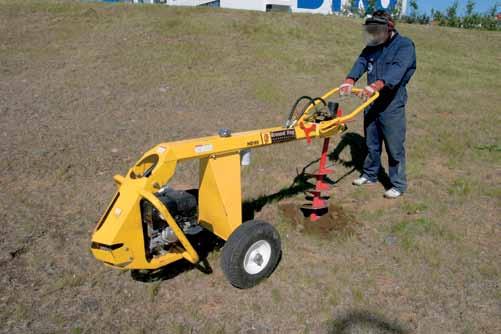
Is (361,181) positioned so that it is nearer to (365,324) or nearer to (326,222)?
(326,222)

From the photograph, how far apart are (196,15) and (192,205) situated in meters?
12.5

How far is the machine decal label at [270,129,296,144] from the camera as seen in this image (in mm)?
3636

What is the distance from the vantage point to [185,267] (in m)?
3.69

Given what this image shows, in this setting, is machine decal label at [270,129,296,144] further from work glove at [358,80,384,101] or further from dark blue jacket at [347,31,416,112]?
dark blue jacket at [347,31,416,112]

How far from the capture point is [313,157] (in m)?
6.56

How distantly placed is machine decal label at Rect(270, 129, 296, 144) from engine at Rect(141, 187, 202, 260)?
34.7 inches

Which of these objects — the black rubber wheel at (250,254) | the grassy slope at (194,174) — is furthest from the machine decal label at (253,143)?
the grassy slope at (194,174)

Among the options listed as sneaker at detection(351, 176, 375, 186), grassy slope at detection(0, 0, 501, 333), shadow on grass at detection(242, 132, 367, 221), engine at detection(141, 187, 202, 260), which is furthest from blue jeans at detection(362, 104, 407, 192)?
engine at detection(141, 187, 202, 260)

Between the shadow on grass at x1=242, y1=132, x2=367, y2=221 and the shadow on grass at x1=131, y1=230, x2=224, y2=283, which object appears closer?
the shadow on grass at x1=131, y1=230, x2=224, y2=283

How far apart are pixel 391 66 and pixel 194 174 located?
114 inches

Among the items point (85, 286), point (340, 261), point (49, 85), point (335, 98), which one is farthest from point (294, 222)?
point (49, 85)

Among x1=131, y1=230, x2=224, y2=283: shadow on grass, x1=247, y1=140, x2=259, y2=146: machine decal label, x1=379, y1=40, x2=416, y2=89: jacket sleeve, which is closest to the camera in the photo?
x1=247, y1=140, x2=259, y2=146: machine decal label

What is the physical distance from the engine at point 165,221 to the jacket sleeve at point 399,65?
95.4 inches

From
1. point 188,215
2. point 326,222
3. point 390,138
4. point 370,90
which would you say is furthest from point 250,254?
point 390,138
